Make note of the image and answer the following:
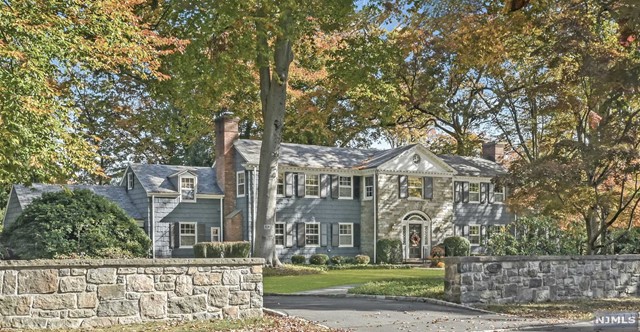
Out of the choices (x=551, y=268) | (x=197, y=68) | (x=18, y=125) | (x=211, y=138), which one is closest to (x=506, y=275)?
(x=551, y=268)

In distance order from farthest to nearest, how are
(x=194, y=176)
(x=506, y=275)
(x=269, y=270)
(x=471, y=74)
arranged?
(x=471, y=74) < (x=194, y=176) < (x=269, y=270) < (x=506, y=275)

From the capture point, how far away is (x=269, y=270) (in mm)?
26906

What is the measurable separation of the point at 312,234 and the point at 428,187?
24.2 feet

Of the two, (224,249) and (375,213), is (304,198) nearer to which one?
(375,213)

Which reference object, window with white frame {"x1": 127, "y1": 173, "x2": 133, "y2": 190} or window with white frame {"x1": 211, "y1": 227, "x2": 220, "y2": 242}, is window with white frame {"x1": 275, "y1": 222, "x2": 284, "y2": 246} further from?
window with white frame {"x1": 127, "y1": 173, "x2": 133, "y2": 190}

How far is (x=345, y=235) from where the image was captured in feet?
128

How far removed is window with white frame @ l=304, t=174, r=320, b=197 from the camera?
38000mm

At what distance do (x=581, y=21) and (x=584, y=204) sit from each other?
5.04 meters

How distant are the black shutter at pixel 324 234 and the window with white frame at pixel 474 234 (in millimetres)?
9574

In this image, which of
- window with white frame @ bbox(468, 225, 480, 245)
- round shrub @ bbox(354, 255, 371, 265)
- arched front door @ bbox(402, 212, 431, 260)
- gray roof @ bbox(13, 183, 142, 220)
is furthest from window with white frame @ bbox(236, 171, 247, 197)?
window with white frame @ bbox(468, 225, 480, 245)

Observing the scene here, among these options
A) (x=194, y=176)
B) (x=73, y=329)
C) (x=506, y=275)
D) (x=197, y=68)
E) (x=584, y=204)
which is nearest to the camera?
(x=73, y=329)

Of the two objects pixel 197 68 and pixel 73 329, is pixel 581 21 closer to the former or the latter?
pixel 197 68

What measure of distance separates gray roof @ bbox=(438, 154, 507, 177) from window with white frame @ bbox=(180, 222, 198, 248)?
1516 centimetres

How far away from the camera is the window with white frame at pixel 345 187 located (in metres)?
39.2
